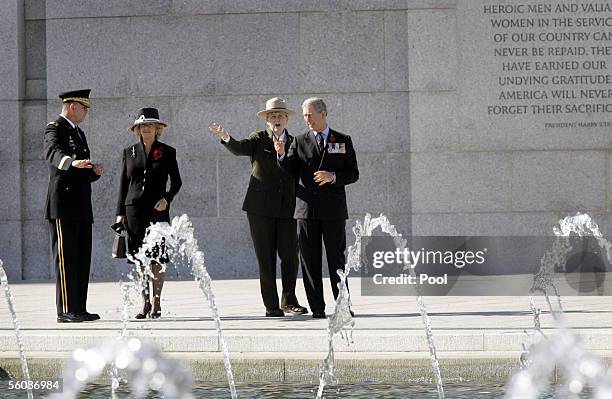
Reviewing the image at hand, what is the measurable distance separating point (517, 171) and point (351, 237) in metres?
2.16

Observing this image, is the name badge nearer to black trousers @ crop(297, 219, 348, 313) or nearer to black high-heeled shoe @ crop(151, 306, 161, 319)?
black trousers @ crop(297, 219, 348, 313)

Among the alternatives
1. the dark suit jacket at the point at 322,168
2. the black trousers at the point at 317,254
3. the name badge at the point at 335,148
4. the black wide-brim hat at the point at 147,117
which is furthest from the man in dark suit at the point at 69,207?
the name badge at the point at 335,148

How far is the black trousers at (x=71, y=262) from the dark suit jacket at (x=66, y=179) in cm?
9

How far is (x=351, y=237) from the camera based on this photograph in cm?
1584

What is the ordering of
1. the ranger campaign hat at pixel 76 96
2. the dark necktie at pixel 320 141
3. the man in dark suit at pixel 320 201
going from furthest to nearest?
the ranger campaign hat at pixel 76 96, the dark necktie at pixel 320 141, the man in dark suit at pixel 320 201

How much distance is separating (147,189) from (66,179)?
0.67 m

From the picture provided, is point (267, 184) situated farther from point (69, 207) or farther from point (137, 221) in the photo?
point (69, 207)

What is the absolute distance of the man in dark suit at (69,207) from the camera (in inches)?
412

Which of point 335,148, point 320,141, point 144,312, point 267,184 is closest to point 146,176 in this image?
point 267,184

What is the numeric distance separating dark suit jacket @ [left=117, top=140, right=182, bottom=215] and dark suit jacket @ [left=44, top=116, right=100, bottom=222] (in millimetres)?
298

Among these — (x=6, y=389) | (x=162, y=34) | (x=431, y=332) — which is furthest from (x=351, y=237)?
(x=6, y=389)

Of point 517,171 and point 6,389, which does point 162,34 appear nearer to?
point 517,171

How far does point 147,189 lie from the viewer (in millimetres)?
10805

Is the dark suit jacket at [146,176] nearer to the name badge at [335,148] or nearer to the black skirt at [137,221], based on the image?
the black skirt at [137,221]
